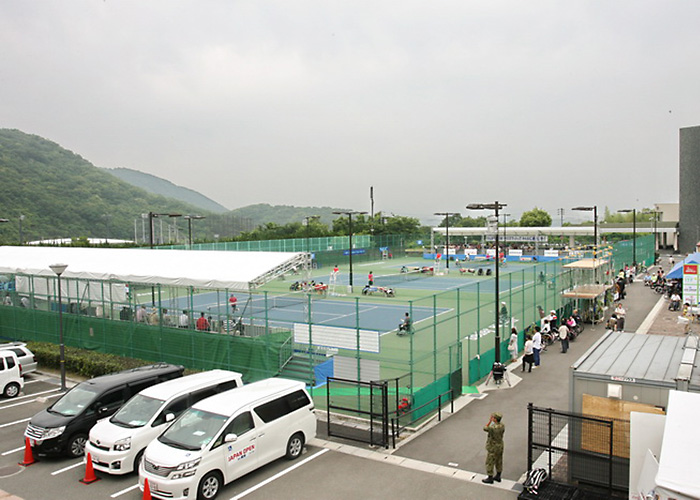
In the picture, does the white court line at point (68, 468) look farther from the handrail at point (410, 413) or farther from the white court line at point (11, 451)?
the handrail at point (410, 413)

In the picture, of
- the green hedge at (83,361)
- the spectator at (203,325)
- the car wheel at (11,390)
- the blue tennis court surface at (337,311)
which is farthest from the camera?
the blue tennis court surface at (337,311)

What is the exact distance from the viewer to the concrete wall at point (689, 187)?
9538cm

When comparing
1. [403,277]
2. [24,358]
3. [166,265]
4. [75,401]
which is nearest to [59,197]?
[403,277]

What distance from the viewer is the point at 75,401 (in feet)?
44.4

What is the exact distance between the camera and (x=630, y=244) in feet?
191

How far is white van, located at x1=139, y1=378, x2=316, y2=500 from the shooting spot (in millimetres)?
10156

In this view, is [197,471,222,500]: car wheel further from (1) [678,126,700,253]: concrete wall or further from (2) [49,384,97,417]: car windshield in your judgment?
(1) [678,126,700,253]: concrete wall

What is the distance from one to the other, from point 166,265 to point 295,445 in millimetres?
17322

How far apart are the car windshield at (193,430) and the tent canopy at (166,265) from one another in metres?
10.4

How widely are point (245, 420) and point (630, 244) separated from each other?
5686 centimetres

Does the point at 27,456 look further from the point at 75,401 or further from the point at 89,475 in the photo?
the point at 89,475

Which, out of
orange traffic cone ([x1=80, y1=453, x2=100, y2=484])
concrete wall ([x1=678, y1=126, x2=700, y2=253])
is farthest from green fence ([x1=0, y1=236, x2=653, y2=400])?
concrete wall ([x1=678, y1=126, x2=700, y2=253])

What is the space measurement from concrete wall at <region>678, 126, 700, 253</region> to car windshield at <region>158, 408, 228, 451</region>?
339 ft

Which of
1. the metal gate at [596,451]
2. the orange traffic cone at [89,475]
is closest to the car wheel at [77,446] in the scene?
the orange traffic cone at [89,475]
